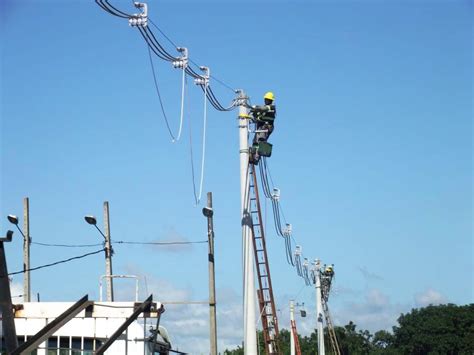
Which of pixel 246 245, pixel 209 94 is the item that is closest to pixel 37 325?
pixel 246 245

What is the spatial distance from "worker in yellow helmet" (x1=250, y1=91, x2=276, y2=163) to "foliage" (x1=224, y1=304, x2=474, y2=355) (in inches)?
4091

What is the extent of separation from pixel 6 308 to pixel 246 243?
6.24m

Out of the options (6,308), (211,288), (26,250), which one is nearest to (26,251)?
(26,250)

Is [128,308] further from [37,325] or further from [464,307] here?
[464,307]

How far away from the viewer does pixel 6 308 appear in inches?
750

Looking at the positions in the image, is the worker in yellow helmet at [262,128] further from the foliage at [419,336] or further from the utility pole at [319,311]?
the foliage at [419,336]

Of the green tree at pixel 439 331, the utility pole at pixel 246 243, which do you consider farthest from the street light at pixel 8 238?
the green tree at pixel 439 331

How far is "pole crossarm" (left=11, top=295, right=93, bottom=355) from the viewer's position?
57.9 feet

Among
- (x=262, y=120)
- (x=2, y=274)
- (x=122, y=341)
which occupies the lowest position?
(x=122, y=341)

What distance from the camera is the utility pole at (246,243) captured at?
21.9 m

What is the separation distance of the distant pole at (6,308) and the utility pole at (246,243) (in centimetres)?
578

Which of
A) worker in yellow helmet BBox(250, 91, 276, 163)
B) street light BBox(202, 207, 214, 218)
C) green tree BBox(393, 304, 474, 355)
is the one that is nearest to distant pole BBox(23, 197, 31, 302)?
street light BBox(202, 207, 214, 218)

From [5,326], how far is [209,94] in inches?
318

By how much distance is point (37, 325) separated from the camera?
2111 centimetres
